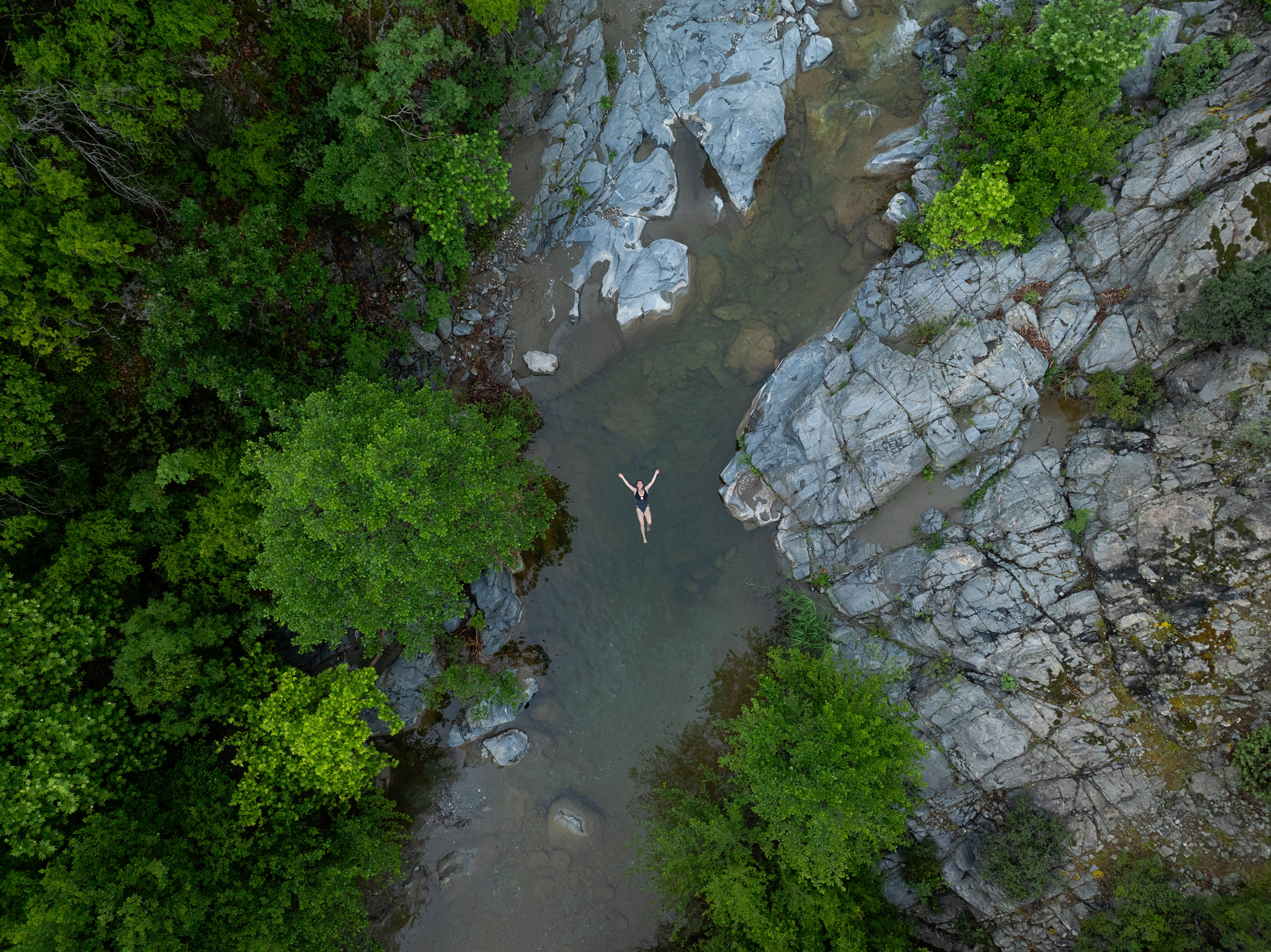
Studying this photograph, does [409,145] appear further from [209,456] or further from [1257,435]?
[1257,435]

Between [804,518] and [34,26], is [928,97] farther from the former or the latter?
[34,26]

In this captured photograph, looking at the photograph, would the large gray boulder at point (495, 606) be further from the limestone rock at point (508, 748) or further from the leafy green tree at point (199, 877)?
the leafy green tree at point (199, 877)

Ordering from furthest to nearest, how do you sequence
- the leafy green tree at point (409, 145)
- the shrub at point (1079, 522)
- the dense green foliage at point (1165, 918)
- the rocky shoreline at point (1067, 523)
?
the shrub at point (1079, 522) < the leafy green tree at point (409, 145) < the rocky shoreline at point (1067, 523) < the dense green foliage at point (1165, 918)

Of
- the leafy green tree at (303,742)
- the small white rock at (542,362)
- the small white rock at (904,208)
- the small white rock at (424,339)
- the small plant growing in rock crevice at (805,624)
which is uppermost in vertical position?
the small white rock at (424,339)

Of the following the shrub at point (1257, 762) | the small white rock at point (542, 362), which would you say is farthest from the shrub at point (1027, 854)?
the small white rock at point (542, 362)

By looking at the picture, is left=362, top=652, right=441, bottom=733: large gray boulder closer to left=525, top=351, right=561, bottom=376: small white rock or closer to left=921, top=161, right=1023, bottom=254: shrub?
left=525, top=351, right=561, bottom=376: small white rock

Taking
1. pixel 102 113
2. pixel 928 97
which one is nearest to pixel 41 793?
pixel 102 113

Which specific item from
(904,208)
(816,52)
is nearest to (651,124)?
(816,52)
